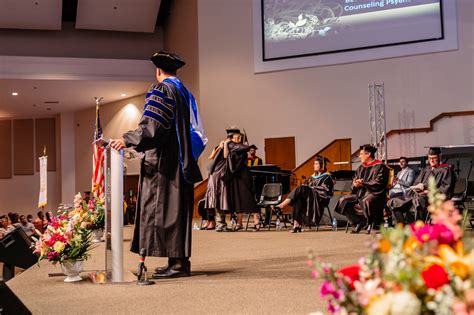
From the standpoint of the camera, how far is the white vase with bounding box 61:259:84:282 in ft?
14.8

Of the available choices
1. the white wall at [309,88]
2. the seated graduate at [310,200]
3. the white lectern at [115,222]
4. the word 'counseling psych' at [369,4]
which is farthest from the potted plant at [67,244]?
the word 'counseling psych' at [369,4]

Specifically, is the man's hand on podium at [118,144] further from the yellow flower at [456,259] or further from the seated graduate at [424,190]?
the seated graduate at [424,190]

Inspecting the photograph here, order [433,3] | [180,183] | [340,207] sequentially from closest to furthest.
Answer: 1. [180,183]
2. [340,207]
3. [433,3]

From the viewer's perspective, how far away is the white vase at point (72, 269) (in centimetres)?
451

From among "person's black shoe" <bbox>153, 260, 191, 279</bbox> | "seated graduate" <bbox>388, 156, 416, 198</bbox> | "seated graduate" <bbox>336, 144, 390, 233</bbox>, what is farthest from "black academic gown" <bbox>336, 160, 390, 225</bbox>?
"person's black shoe" <bbox>153, 260, 191, 279</bbox>

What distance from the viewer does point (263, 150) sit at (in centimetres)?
1522

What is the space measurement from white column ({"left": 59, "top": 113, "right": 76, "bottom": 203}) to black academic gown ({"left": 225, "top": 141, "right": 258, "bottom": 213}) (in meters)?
13.3

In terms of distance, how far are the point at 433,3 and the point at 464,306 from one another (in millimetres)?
13328

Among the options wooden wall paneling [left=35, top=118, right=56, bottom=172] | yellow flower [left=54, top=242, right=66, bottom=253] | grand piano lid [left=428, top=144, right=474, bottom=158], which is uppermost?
wooden wall paneling [left=35, top=118, right=56, bottom=172]

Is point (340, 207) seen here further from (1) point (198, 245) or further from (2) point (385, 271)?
(2) point (385, 271)

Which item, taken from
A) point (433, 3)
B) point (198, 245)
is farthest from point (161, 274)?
point (433, 3)

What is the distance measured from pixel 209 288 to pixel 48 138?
65.2 feet

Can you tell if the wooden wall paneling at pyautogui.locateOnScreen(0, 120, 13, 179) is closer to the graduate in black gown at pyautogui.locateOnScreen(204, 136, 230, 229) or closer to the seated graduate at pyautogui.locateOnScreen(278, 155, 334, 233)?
the graduate in black gown at pyautogui.locateOnScreen(204, 136, 230, 229)

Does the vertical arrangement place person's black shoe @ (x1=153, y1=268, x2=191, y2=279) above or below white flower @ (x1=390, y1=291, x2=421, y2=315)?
below
